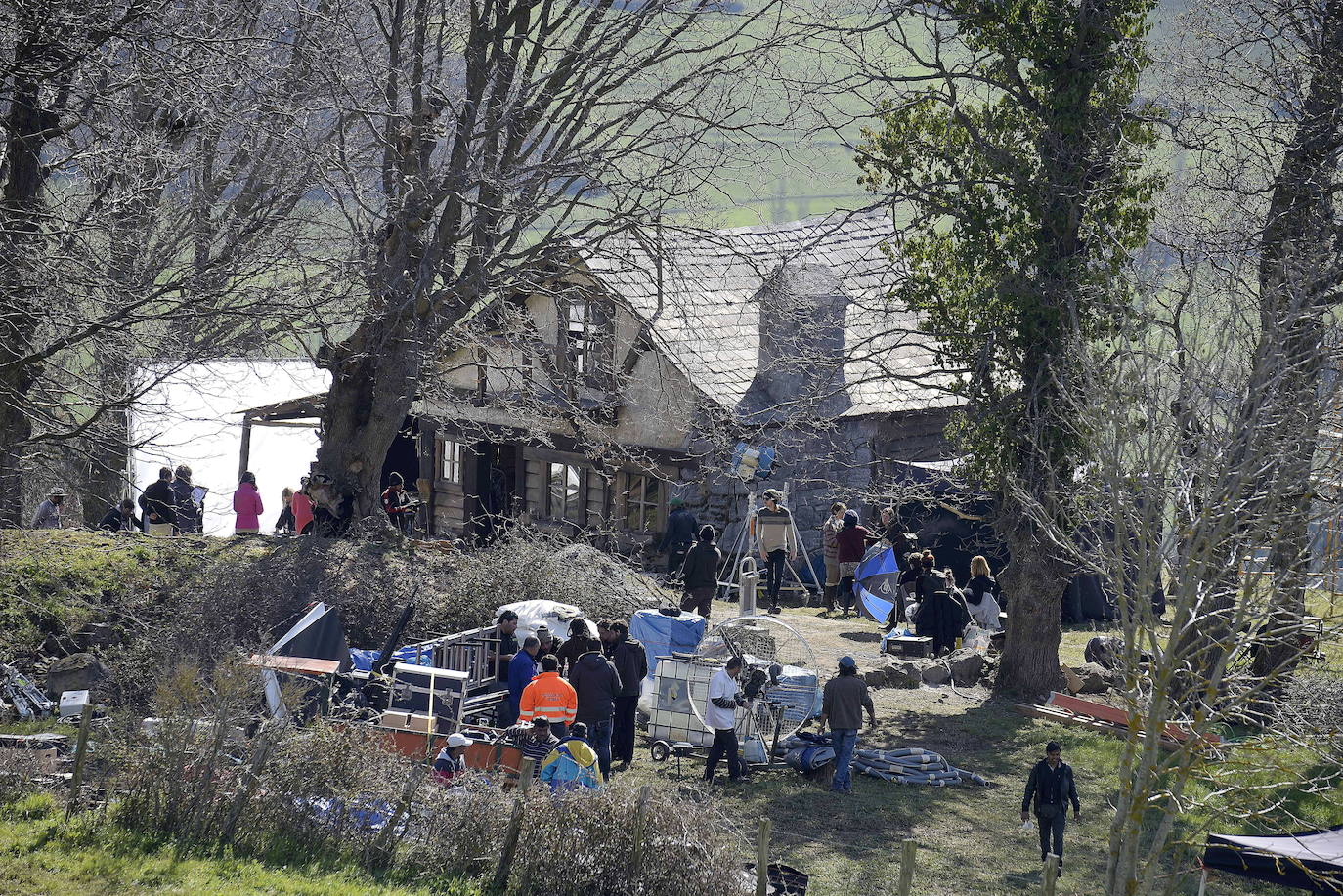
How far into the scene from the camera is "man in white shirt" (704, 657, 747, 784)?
42.4ft

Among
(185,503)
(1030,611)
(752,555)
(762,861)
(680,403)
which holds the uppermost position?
(680,403)

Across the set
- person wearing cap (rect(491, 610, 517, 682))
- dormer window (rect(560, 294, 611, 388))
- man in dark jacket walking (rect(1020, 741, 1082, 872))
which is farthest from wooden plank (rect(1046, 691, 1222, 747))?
dormer window (rect(560, 294, 611, 388))

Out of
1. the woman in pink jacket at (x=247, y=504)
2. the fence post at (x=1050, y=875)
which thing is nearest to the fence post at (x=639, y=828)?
the fence post at (x=1050, y=875)

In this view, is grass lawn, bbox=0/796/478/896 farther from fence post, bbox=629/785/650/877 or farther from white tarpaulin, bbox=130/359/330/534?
white tarpaulin, bbox=130/359/330/534

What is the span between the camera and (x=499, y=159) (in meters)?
18.4

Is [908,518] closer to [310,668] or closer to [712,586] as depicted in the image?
[712,586]

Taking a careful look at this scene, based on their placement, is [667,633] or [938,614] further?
[938,614]

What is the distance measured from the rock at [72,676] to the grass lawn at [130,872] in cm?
459

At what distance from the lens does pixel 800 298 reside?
18812mm

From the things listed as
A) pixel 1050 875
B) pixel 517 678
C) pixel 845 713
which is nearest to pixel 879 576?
pixel 845 713

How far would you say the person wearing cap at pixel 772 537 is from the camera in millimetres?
21547

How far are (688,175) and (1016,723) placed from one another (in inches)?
324

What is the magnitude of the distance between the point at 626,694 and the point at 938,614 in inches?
256

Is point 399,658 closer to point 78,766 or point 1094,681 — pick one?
point 78,766
